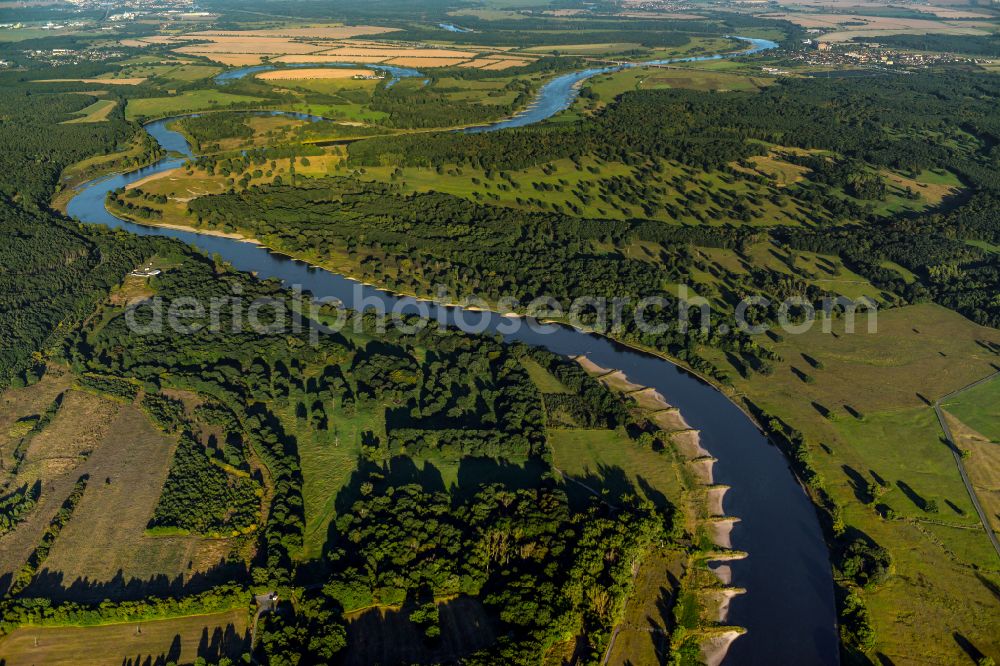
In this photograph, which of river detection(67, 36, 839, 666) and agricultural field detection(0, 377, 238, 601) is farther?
agricultural field detection(0, 377, 238, 601)

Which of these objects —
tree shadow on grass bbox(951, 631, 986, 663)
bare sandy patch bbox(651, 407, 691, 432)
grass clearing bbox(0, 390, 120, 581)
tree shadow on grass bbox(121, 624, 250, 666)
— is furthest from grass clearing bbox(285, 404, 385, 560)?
tree shadow on grass bbox(951, 631, 986, 663)

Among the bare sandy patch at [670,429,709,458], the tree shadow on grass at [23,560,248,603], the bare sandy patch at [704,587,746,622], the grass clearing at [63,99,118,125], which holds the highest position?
the grass clearing at [63,99,118,125]

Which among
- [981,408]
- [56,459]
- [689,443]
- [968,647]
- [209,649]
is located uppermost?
[56,459]

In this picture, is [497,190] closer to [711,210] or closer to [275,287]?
[711,210]

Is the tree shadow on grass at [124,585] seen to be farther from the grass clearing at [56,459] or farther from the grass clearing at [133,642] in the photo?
the grass clearing at [56,459]

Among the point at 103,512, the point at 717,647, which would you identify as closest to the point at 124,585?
the point at 103,512

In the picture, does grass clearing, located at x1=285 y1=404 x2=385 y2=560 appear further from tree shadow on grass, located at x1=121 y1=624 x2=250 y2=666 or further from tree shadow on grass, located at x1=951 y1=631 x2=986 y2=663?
tree shadow on grass, located at x1=951 y1=631 x2=986 y2=663

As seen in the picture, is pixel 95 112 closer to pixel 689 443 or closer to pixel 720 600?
pixel 689 443
